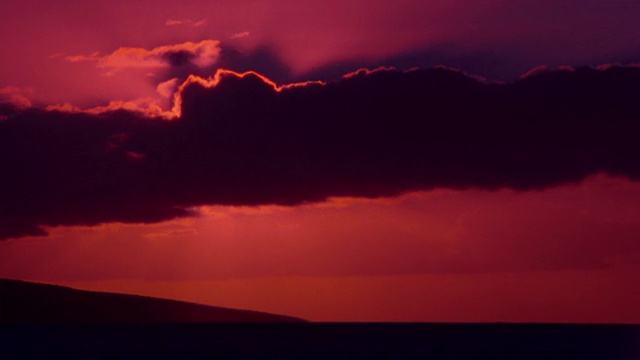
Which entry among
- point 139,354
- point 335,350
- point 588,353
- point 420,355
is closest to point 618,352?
point 588,353

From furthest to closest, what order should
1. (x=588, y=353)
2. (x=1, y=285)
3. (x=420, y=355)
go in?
(x=1, y=285) < (x=588, y=353) < (x=420, y=355)

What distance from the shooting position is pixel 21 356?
223 ft

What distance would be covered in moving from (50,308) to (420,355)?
13946 centimetres

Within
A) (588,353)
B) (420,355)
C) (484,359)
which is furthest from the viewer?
(588,353)

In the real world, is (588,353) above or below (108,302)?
below

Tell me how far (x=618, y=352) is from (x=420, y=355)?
17.0 metres

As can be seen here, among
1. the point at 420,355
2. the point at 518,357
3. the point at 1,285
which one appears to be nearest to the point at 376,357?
the point at 420,355

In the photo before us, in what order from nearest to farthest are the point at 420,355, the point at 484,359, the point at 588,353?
the point at 484,359 < the point at 420,355 < the point at 588,353

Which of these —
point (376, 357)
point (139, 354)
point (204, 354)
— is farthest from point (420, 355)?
point (139, 354)

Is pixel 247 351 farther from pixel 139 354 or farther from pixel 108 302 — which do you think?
pixel 108 302

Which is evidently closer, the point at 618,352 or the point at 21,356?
the point at 21,356

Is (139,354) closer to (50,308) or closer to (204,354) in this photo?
(204,354)

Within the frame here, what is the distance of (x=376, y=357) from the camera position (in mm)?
66938

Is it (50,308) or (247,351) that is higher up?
(50,308)
